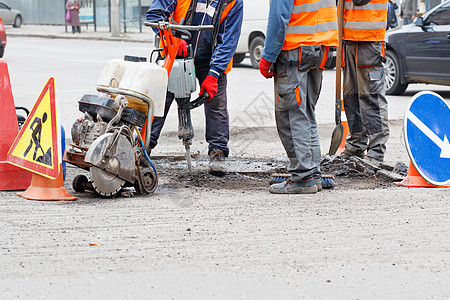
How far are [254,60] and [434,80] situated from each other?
265 inches

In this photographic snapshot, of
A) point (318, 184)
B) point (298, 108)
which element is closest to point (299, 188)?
point (318, 184)

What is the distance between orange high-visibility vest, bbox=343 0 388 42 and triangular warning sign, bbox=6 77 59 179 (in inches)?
115

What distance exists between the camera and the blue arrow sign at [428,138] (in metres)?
5.90

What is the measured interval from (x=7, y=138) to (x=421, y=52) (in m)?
8.38

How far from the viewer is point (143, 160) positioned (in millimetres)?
5734

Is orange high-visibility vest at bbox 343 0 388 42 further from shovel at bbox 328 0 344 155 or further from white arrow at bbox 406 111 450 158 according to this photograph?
white arrow at bbox 406 111 450 158

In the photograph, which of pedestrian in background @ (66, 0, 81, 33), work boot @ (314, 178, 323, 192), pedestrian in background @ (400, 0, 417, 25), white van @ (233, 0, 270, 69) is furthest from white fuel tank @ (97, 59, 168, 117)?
pedestrian in background @ (66, 0, 81, 33)

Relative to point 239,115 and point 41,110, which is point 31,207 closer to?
point 41,110

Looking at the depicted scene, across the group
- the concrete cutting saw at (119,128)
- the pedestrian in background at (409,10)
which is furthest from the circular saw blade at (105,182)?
the pedestrian in background at (409,10)

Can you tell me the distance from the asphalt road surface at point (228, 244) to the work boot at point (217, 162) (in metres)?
0.30

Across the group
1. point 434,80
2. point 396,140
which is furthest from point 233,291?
point 434,80

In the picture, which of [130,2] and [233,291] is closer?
[233,291]

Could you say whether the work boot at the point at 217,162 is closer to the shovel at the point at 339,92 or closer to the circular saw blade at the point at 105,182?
the shovel at the point at 339,92

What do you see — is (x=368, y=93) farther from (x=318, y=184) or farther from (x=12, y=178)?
(x=12, y=178)
